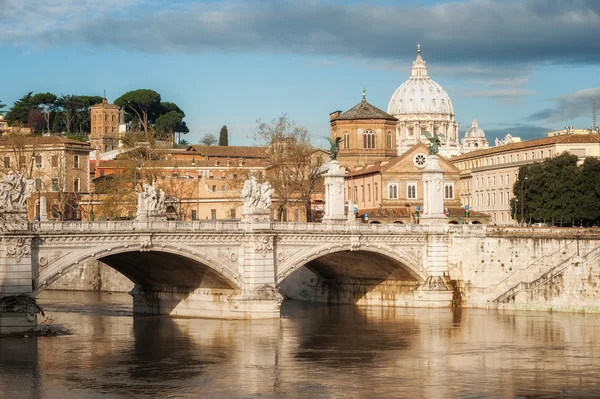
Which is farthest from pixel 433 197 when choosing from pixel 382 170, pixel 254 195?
pixel 382 170

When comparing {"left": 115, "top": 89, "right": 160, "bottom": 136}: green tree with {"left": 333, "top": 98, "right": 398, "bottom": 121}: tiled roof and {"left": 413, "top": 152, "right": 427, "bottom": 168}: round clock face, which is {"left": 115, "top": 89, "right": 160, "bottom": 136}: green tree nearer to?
{"left": 333, "top": 98, "right": 398, "bottom": 121}: tiled roof

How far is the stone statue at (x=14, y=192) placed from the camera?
5862 centimetres

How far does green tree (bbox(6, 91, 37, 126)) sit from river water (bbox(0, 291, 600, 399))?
9860 cm

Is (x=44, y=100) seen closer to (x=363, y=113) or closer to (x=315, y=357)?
(x=363, y=113)

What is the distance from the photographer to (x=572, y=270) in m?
70.5

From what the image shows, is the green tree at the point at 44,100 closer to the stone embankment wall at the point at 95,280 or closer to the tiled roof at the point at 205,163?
the tiled roof at the point at 205,163

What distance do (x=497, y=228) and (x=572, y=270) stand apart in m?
7.26

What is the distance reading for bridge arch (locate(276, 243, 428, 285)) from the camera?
226 feet

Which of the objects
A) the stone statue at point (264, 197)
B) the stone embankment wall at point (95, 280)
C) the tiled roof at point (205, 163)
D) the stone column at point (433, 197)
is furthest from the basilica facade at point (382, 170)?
the stone statue at point (264, 197)

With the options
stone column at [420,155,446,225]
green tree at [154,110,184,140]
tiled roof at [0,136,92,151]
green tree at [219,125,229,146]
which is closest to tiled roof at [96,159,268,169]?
tiled roof at [0,136,92,151]

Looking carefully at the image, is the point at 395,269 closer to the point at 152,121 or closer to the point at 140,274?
the point at 140,274

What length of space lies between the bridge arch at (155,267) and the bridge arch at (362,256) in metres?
3.28

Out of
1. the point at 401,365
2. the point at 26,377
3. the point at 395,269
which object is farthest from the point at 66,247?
the point at 395,269

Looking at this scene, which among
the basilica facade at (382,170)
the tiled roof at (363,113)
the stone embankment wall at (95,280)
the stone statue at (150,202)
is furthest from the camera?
the tiled roof at (363,113)
